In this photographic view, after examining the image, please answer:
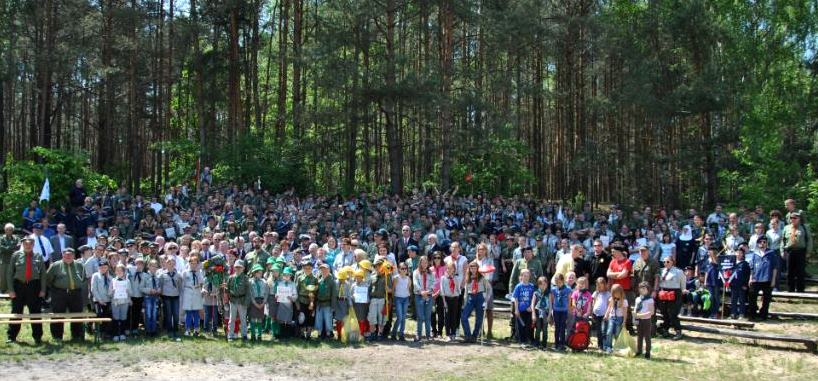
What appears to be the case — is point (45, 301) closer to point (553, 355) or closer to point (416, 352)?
point (416, 352)

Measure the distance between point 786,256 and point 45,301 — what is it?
1542 centimetres

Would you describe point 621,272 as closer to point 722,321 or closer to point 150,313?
point 722,321

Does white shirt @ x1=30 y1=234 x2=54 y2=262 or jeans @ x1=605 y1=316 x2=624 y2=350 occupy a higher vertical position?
white shirt @ x1=30 y1=234 x2=54 y2=262

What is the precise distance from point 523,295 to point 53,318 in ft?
24.8

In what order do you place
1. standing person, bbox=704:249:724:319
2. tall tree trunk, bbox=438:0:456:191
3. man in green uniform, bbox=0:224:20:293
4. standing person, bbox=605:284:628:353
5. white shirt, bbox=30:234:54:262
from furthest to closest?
tall tree trunk, bbox=438:0:456:191, standing person, bbox=704:249:724:319, white shirt, bbox=30:234:54:262, man in green uniform, bbox=0:224:20:293, standing person, bbox=605:284:628:353

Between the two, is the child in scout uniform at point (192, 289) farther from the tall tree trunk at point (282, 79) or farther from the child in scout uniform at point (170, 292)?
the tall tree trunk at point (282, 79)

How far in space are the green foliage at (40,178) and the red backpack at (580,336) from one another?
48.0 ft

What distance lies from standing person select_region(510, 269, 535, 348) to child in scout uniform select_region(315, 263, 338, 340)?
3130 mm

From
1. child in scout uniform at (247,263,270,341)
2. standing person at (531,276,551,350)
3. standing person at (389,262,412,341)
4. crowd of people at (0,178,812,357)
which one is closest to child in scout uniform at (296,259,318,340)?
crowd of people at (0,178,812,357)

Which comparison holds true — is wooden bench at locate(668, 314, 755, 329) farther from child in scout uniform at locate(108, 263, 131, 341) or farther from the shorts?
child in scout uniform at locate(108, 263, 131, 341)

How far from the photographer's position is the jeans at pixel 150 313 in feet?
38.8

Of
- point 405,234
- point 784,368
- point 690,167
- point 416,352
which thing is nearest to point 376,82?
point 405,234

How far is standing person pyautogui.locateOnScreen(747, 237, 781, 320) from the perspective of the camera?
13750 millimetres

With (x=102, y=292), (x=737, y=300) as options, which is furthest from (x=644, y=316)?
(x=102, y=292)
